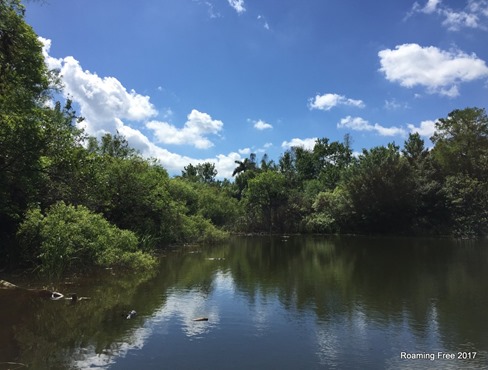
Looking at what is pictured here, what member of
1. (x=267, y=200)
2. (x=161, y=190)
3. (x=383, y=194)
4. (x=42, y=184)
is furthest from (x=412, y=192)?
(x=42, y=184)

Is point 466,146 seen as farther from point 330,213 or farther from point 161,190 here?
point 161,190

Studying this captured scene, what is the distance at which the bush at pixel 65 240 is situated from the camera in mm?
16094

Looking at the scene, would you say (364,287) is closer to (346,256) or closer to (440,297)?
(440,297)

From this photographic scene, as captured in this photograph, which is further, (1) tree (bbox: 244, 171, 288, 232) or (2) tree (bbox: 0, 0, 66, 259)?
(1) tree (bbox: 244, 171, 288, 232)

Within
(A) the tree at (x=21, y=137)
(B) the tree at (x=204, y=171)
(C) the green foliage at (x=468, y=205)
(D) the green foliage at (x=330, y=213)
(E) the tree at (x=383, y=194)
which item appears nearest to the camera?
(A) the tree at (x=21, y=137)

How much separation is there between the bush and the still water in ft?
3.08

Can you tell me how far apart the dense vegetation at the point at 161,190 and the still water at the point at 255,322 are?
2.35 metres

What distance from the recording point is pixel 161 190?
30.2 metres

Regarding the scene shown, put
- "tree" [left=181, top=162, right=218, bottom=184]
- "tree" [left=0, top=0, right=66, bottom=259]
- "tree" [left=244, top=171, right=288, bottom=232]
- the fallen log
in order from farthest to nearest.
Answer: "tree" [left=181, top=162, right=218, bottom=184]
"tree" [left=244, top=171, right=288, bottom=232]
"tree" [left=0, top=0, right=66, bottom=259]
the fallen log

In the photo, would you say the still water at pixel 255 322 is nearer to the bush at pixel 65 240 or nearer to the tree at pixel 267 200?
the bush at pixel 65 240

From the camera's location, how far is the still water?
8.67 meters

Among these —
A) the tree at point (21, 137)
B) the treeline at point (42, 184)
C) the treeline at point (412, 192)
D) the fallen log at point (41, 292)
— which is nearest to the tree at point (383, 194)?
the treeline at point (412, 192)

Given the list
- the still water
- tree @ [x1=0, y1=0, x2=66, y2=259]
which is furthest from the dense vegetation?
the still water

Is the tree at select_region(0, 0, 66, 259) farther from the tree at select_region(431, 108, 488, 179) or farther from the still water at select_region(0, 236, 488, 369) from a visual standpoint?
the tree at select_region(431, 108, 488, 179)
